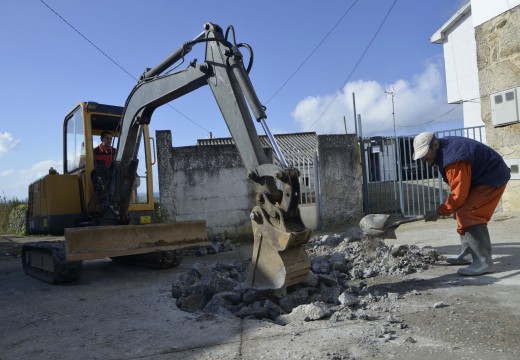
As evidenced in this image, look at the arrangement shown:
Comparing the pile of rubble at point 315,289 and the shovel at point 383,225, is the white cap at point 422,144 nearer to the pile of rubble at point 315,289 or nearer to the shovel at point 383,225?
the shovel at point 383,225

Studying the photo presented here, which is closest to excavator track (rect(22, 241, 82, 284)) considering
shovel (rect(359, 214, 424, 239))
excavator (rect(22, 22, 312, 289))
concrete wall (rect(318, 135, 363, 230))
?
excavator (rect(22, 22, 312, 289))

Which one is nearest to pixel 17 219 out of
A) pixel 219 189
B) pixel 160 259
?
pixel 219 189

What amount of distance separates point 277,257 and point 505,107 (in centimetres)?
656

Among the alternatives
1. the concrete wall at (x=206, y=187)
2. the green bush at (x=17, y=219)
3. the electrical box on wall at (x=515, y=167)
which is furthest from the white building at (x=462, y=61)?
the green bush at (x=17, y=219)

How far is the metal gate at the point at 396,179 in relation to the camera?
10203 millimetres

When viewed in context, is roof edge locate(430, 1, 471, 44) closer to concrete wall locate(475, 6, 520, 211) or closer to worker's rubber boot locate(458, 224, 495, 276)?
concrete wall locate(475, 6, 520, 211)

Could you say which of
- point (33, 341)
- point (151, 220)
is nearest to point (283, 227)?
point (33, 341)

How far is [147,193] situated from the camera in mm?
7125

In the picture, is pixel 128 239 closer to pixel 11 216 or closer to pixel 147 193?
pixel 147 193

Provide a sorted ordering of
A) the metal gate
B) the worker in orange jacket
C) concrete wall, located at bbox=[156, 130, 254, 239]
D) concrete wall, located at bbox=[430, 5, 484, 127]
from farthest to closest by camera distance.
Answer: concrete wall, located at bbox=[430, 5, 484, 127], the metal gate, concrete wall, located at bbox=[156, 130, 254, 239], the worker in orange jacket

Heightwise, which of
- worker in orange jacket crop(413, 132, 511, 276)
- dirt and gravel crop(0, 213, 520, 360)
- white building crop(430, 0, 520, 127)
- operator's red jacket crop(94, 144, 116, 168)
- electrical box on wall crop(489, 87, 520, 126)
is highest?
white building crop(430, 0, 520, 127)

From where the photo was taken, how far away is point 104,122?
6.91 meters

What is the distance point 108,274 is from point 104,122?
2.40m

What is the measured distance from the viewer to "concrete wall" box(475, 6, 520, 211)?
812 cm
